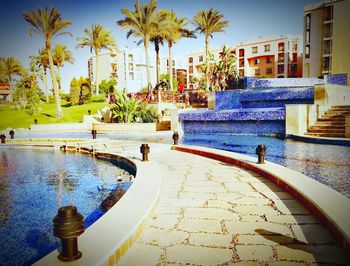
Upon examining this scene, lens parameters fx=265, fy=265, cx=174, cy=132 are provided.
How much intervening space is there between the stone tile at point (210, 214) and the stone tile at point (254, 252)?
2.10 ft

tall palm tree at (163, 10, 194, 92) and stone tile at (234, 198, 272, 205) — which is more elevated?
tall palm tree at (163, 10, 194, 92)

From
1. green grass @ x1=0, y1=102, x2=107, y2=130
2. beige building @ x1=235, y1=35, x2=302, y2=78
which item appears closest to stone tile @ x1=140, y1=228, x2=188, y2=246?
green grass @ x1=0, y1=102, x2=107, y2=130

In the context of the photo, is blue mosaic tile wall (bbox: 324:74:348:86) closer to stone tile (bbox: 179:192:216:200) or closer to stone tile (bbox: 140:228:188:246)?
stone tile (bbox: 179:192:216:200)

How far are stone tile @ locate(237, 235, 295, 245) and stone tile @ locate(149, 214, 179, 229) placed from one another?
776 millimetres

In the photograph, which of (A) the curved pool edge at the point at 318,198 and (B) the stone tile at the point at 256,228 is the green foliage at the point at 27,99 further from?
(B) the stone tile at the point at 256,228

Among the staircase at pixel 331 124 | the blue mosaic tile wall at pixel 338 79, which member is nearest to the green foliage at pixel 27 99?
the staircase at pixel 331 124

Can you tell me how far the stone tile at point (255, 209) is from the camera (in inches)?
129

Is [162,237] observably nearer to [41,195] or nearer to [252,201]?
[252,201]

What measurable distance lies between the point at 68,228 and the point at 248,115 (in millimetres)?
12165

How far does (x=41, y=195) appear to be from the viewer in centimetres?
514

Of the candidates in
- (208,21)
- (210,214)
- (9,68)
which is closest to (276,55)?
(208,21)

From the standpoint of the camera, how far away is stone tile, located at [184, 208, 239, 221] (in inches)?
124

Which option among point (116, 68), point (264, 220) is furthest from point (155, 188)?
point (116, 68)

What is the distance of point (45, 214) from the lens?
4.19 meters
